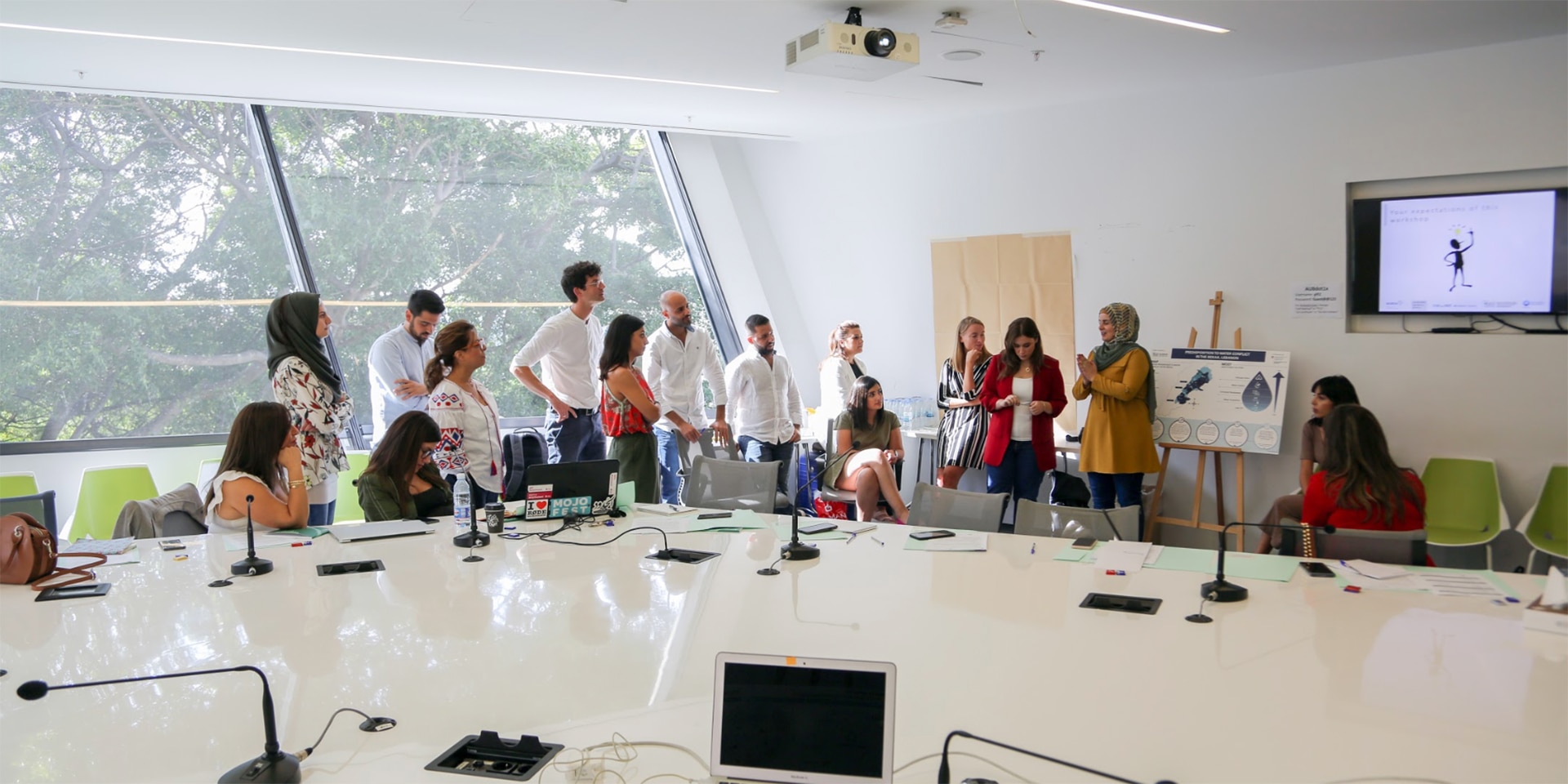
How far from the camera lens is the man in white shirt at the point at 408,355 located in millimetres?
6023

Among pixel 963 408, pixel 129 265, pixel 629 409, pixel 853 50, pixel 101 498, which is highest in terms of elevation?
pixel 853 50

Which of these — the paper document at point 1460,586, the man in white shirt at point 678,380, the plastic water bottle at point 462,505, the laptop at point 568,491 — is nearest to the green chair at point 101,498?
the plastic water bottle at point 462,505

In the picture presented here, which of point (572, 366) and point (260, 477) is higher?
point (572, 366)

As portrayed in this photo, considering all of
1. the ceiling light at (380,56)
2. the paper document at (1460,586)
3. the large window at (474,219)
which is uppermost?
the ceiling light at (380,56)

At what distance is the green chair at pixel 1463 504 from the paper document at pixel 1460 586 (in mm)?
2359

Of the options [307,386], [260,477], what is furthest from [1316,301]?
[260,477]

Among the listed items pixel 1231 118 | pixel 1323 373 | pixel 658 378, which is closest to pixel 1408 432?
pixel 1323 373

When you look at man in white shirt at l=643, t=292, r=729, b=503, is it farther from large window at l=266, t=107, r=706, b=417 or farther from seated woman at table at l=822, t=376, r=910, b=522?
large window at l=266, t=107, r=706, b=417

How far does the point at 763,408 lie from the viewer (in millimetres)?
6621

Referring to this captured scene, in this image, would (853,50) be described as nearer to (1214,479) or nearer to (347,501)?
(1214,479)

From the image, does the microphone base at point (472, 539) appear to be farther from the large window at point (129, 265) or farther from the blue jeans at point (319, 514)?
the large window at point (129, 265)

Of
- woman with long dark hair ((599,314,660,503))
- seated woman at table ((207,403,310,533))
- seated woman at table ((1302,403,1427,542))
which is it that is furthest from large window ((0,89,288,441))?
seated woman at table ((1302,403,1427,542))

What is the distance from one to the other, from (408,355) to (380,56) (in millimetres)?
1735

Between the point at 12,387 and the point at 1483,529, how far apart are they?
8.47m
